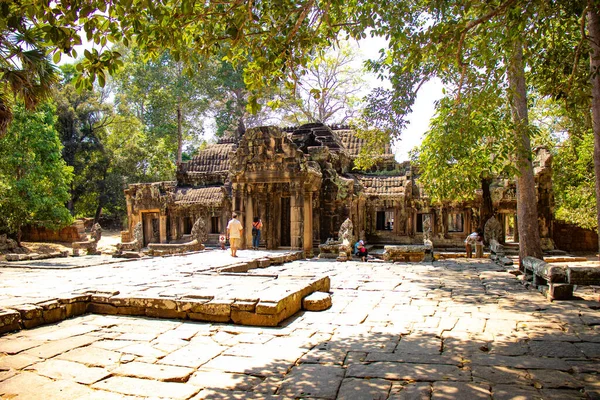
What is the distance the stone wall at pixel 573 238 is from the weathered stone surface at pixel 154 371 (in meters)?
21.7

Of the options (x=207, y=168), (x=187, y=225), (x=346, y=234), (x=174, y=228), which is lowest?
(x=346, y=234)

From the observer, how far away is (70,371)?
400 cm

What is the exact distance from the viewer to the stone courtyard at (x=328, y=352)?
363 centimetres

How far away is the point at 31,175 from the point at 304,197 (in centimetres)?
1388

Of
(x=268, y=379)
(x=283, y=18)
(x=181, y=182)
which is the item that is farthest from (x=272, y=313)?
(x=181, y=182)

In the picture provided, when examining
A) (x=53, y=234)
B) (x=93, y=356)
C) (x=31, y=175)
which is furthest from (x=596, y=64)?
(x=53, y=234)

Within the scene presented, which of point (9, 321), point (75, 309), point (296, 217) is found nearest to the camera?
point (9, 321)

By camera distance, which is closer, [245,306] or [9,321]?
[9,321]

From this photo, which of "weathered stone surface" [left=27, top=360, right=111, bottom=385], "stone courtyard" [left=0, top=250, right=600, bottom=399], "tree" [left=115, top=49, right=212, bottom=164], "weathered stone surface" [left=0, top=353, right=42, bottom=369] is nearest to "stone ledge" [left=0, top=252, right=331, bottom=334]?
"stone courtyard" [left=0, top=250, right=600, bottom=399]

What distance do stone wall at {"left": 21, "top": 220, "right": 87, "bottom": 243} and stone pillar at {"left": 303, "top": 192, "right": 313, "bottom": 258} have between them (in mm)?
16087

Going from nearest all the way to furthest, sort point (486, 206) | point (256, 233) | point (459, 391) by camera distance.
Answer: point (459, 391)
point (256, 233)
point (486, 206)

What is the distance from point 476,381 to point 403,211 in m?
16.6

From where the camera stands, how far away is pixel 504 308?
267 inches

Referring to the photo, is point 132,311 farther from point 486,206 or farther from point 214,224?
point 214,224
